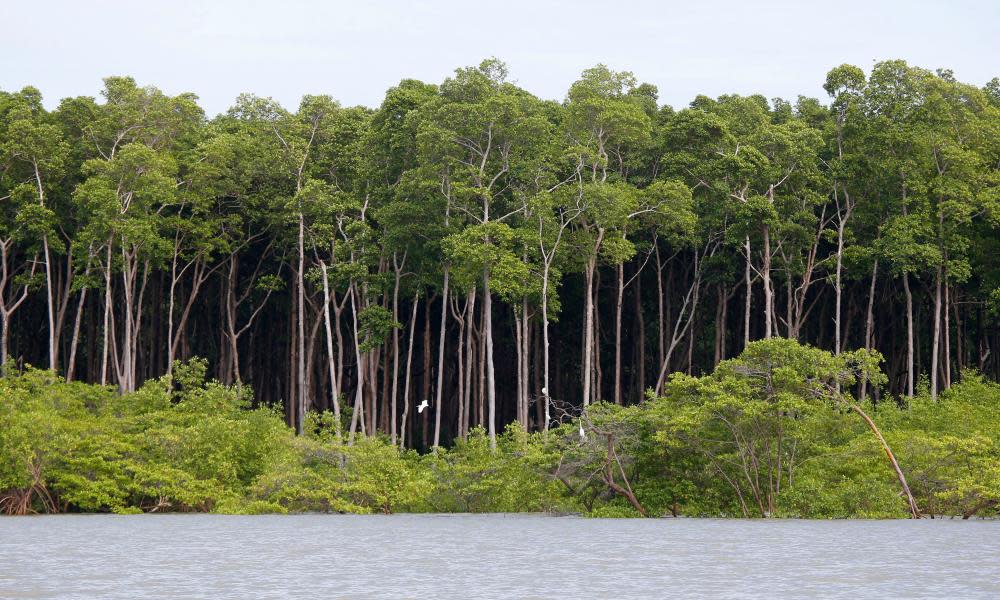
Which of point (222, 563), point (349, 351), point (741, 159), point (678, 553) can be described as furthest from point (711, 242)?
point (222, 563)

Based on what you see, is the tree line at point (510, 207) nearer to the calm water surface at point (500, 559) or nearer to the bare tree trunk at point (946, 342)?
the bare tree trunk at point (946, 342)

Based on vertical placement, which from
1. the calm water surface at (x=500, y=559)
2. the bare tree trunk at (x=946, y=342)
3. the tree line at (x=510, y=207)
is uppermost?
the tree line at (x=510, y=207)

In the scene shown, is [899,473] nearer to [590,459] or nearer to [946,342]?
[590,459]

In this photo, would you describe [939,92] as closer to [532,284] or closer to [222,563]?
[532,284]

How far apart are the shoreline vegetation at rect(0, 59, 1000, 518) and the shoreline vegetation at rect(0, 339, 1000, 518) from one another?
0.11 metres

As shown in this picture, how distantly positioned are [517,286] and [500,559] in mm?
23217

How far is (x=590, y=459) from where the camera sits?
34.0 metres

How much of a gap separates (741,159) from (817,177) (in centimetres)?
347

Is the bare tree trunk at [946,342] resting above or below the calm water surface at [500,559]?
above

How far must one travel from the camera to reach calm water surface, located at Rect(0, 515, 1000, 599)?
16.7 meters

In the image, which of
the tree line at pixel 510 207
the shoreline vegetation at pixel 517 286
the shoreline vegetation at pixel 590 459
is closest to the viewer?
the shoreline vegetation at pixel 590 459

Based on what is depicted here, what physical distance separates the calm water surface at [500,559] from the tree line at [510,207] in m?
13.5

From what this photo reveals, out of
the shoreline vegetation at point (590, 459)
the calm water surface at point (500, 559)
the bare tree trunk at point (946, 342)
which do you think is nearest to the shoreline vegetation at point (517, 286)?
the shoreline vegetation at point (590, 459)

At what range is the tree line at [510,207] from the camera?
47.8m
